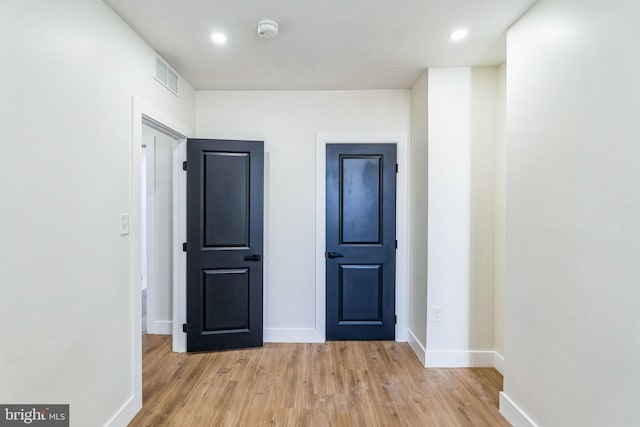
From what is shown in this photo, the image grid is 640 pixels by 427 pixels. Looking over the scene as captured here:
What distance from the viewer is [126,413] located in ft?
6.21

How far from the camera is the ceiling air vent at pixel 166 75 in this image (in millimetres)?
2312

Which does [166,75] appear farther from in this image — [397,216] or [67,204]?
[397,216]

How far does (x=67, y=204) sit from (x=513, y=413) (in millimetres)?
2898

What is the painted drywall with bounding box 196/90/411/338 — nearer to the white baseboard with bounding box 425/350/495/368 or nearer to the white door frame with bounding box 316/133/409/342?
the white door frame with bounding box 316/133/409/342

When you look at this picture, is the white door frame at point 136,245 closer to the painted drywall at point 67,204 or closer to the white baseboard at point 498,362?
the painted drywall at point 67,204

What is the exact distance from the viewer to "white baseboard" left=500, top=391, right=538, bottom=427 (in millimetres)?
1764

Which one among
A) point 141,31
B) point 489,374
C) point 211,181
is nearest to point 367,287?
point 489,374

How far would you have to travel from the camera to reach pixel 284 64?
2512mm

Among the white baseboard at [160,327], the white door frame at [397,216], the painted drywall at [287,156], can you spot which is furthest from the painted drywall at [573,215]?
the white baseboard at [160,327]

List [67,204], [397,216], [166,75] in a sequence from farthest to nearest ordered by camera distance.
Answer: [397,216] → [166,75] → [67,204]

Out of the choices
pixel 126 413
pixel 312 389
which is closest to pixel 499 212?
pixel 312 389

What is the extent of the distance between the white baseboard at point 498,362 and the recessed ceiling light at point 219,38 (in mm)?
3431

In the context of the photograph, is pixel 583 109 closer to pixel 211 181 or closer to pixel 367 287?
pixel 367 287

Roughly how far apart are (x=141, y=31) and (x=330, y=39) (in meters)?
1.32
